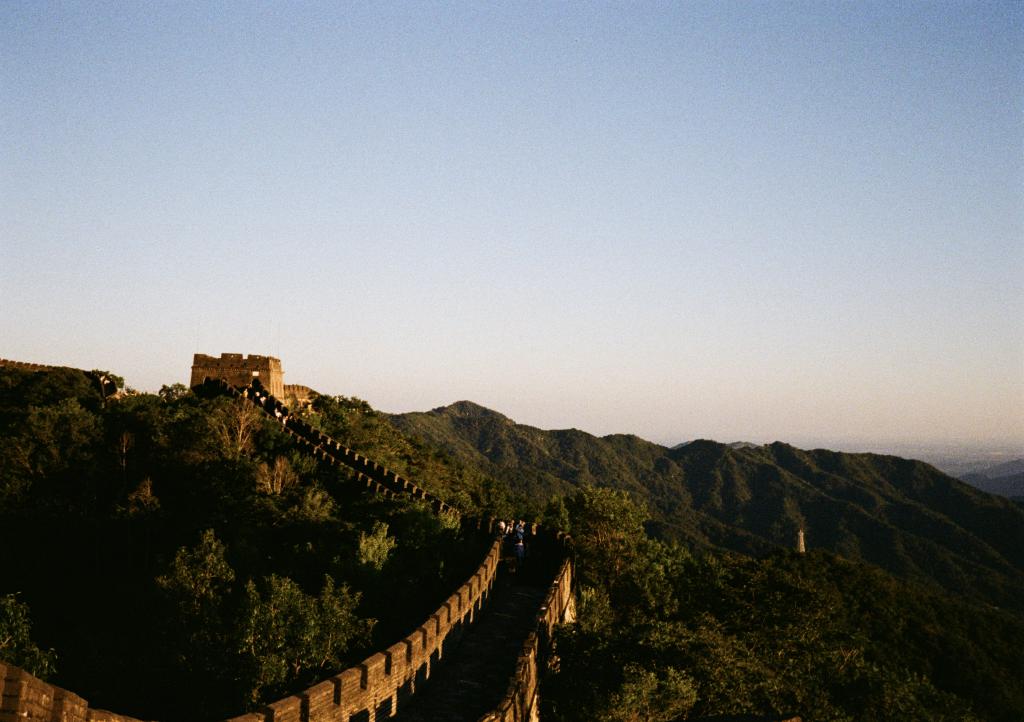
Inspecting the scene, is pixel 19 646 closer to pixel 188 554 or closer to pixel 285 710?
pixel 188 554

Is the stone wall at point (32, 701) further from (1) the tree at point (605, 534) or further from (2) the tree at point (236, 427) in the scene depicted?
(2) the tree at point (236, 427)

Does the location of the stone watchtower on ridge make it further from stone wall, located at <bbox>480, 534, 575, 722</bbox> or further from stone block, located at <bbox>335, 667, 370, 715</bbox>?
stone block, located at <bbox>335, 667, 370, 715</bbox>

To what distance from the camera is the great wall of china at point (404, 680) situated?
6.97 meters

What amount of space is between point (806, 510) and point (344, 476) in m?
153

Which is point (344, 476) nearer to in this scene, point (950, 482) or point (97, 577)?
point (97, 577)

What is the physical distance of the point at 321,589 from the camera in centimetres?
2078

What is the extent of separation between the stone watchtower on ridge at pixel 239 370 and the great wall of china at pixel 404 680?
27424 millimetres

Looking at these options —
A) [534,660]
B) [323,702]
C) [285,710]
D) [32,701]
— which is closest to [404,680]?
[323,702]

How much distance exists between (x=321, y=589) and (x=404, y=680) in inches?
284

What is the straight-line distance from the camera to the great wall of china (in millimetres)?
6973

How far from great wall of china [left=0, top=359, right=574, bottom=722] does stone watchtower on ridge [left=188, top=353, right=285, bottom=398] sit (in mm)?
27424

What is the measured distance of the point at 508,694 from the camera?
42.3 ft

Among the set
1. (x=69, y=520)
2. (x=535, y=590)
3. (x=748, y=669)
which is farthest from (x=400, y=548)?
(x=69, y=520)

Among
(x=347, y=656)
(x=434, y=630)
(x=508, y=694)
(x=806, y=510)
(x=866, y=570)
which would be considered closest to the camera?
(x=508, y=694)
